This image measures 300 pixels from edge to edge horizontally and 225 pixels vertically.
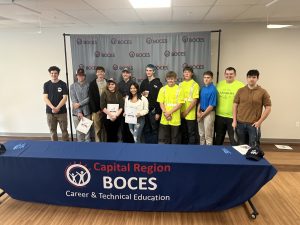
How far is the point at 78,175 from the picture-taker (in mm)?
2244

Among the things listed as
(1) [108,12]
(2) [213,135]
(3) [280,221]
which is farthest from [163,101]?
(3) [280,221]

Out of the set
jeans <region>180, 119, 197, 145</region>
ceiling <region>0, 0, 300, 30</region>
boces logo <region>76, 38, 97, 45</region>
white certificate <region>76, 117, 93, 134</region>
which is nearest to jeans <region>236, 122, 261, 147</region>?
jeans <region>180, 119, 197, 145</region>

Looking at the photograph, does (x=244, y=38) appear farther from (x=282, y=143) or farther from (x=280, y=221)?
(x=280, y=221)

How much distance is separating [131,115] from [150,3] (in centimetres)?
172

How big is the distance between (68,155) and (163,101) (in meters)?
1.94

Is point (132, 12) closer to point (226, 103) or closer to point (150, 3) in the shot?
point (150, 3)

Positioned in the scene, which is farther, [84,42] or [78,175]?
[84,42]

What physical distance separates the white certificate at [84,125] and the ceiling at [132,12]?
177cm

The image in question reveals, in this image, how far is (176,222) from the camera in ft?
7.48

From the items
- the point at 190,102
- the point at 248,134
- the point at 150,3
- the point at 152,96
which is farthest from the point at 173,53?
the point at 248,134

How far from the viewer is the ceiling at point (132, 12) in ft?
10.0

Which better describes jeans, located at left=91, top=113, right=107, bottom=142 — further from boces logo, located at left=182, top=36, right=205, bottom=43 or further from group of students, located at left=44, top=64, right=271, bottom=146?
boces logo, located at left=182, top=36, right=205, bottom=43

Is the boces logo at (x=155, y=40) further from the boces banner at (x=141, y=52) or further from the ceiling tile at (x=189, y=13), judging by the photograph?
the ceiling tile at (x=189, y=13)

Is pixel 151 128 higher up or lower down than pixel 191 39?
lower down
